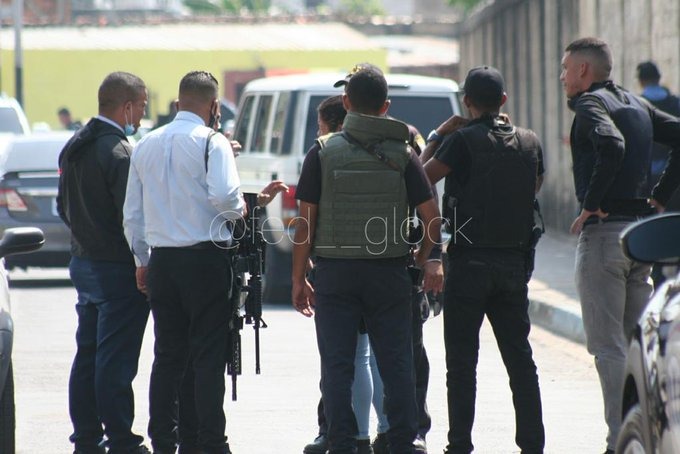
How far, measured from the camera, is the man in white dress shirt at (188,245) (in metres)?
6.39

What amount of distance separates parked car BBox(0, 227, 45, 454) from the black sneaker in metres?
1.48

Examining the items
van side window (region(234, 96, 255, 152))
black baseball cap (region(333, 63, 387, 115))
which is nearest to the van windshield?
van side window (region(234, 96, 255, 152))

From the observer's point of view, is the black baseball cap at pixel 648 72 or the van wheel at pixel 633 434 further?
the black baseball cap at pixel 648 72

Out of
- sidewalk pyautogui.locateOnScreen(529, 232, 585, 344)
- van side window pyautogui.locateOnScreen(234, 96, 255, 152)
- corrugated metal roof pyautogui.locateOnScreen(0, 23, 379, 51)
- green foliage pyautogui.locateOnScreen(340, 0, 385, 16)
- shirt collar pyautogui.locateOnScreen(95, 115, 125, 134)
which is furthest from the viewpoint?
green foliage pyautogui.locateOnScreen(340, 0, 385, 16)

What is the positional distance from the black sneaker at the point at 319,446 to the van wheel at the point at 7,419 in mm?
1482

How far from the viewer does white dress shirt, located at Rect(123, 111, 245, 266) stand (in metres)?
6.38

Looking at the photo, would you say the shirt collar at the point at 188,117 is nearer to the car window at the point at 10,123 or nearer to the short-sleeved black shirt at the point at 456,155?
the short-sleeved black shirt at the point at 456,155

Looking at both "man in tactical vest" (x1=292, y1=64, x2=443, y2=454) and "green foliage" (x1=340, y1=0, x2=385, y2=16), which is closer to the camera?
"man in tactical vest" (x1=292, y1=64, x2=443, y2=454)

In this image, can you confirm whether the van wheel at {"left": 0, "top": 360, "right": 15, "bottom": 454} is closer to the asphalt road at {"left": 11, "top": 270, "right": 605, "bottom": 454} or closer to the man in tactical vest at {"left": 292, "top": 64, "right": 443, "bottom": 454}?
the asphalt road at {"left": 11, "top": 270, "right": 605, "bottom": 454}

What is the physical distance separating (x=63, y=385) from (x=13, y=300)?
4963mm

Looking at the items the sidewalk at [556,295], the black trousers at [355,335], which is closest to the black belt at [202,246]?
the black trousers at [355,335]

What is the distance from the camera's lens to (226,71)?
44906 millimetres

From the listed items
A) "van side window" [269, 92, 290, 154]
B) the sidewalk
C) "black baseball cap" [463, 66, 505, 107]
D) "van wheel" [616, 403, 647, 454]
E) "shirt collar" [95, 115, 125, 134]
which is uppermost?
"black baseball cap" [463, 66, 505, 107]

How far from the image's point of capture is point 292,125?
12.9 metres
